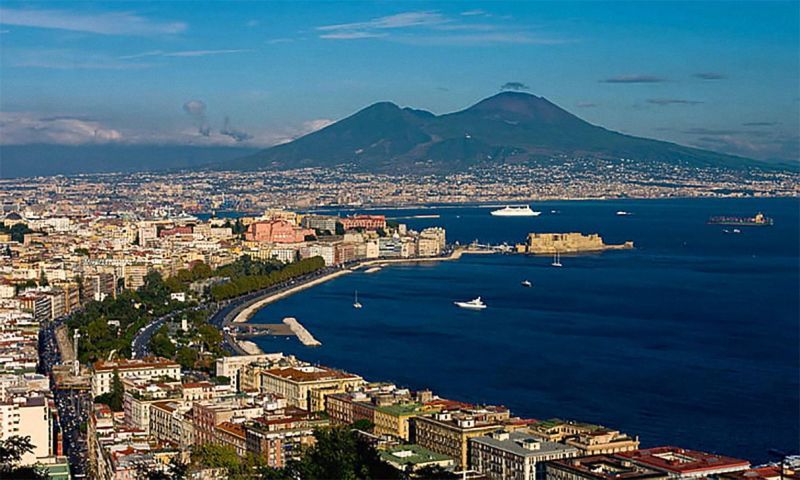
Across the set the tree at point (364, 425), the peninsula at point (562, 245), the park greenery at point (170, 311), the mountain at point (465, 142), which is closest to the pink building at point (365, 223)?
the peninsula at point (562, 245)

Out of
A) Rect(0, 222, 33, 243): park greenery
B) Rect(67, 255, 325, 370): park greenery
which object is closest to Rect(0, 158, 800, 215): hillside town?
Rect(0, 222, 33, 243): park greenery

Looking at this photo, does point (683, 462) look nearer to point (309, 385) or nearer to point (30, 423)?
point (309, 385)

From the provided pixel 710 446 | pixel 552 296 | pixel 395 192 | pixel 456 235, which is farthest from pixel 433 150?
pixel 710 446

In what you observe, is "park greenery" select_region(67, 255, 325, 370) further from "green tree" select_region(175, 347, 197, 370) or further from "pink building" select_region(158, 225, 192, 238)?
"pink building" select_region(158, 225, 192, 238)

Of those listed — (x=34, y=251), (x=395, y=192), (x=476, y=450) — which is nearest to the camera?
(x=476, y=450)

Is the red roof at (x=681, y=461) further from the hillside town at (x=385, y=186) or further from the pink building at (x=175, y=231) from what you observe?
the hillside town at (x=385, y=186)

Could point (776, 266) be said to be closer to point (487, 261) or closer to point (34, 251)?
point (487, 261)
